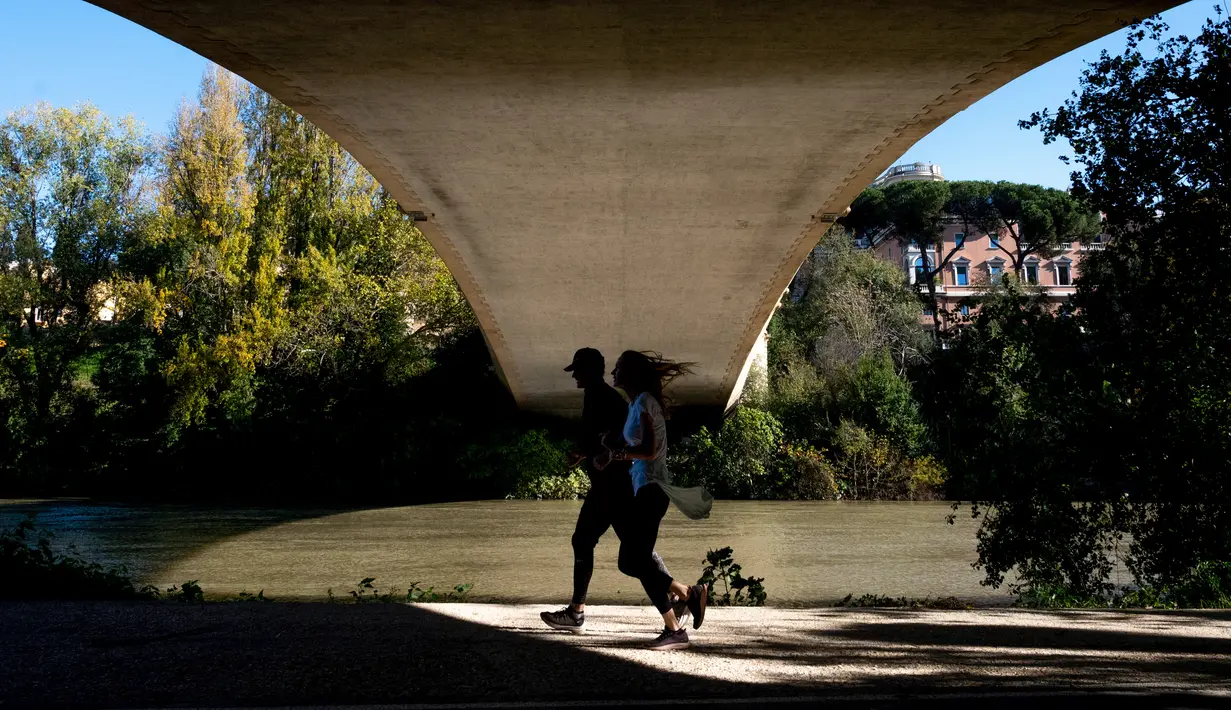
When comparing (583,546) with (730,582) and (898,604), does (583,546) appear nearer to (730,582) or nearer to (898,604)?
(730,582)

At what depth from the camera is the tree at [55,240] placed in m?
27.3

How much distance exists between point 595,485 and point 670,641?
771 millimetres

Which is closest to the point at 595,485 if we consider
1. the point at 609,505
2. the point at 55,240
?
the point at 609,505

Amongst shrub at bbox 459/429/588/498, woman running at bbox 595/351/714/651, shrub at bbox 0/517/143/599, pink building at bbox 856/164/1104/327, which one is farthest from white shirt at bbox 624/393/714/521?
pink building at bbox 856/164/1104/327

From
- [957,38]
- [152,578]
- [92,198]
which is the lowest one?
[152,578]

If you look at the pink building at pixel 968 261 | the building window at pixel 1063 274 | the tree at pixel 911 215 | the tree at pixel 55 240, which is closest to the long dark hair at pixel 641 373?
the tree at pixel 55 240

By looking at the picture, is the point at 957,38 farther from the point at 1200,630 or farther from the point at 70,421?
the point at 70,421

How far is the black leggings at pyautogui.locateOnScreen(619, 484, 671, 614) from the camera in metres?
4.57

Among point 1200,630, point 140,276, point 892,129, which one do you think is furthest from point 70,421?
point 1200,630

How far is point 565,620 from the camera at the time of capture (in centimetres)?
497

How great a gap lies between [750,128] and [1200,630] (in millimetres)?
6273

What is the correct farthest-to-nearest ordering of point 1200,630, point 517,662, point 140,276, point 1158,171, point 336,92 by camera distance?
point 140,276
point 336,92
point 1158,171
point 1200,630
point 517,662

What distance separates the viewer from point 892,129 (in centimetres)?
1012

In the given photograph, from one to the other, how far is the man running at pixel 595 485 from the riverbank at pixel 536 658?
17 cm
